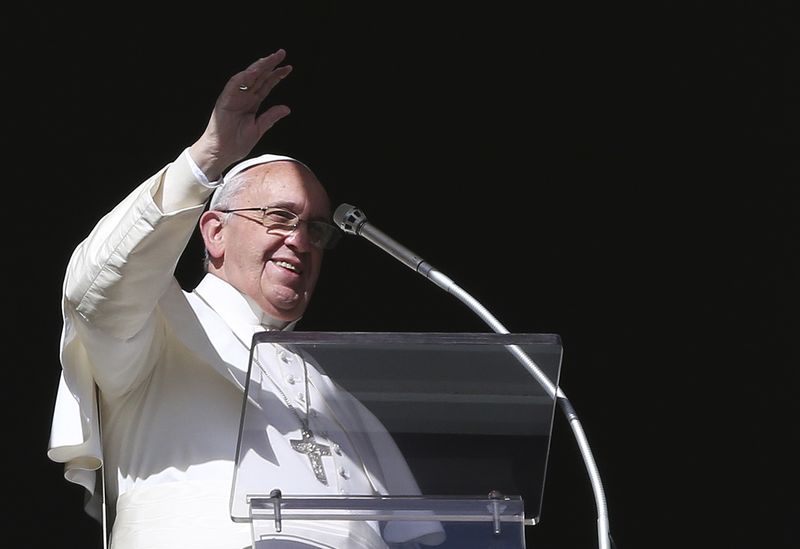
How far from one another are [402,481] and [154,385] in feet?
2.61

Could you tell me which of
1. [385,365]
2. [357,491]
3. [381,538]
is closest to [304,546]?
[381,538]

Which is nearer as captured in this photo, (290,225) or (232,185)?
(290,225)

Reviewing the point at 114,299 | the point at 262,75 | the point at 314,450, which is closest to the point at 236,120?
the point at 262,75

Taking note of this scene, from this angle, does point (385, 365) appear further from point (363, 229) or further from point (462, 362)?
point (363, 229)

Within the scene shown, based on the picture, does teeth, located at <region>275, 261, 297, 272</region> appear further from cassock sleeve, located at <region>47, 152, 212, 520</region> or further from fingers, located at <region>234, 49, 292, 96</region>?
fingers, located at <region>234, 49, 292, 96</region>

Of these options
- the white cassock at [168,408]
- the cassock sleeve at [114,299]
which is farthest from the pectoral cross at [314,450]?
the cassock sleeve at [114,299]

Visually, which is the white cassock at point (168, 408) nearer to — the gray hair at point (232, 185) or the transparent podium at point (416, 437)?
the transparent podium at point (416, 437)

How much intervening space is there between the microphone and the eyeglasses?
0.37ft

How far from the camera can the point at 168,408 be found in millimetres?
3404

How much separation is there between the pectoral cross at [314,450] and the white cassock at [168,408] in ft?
0.03

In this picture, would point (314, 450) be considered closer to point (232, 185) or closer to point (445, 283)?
point (445, 283)

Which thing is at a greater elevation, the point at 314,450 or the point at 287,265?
the point at 287,265

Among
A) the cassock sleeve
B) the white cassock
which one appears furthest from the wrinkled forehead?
the cassock sleeve

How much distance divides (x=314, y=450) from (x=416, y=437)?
441mm
